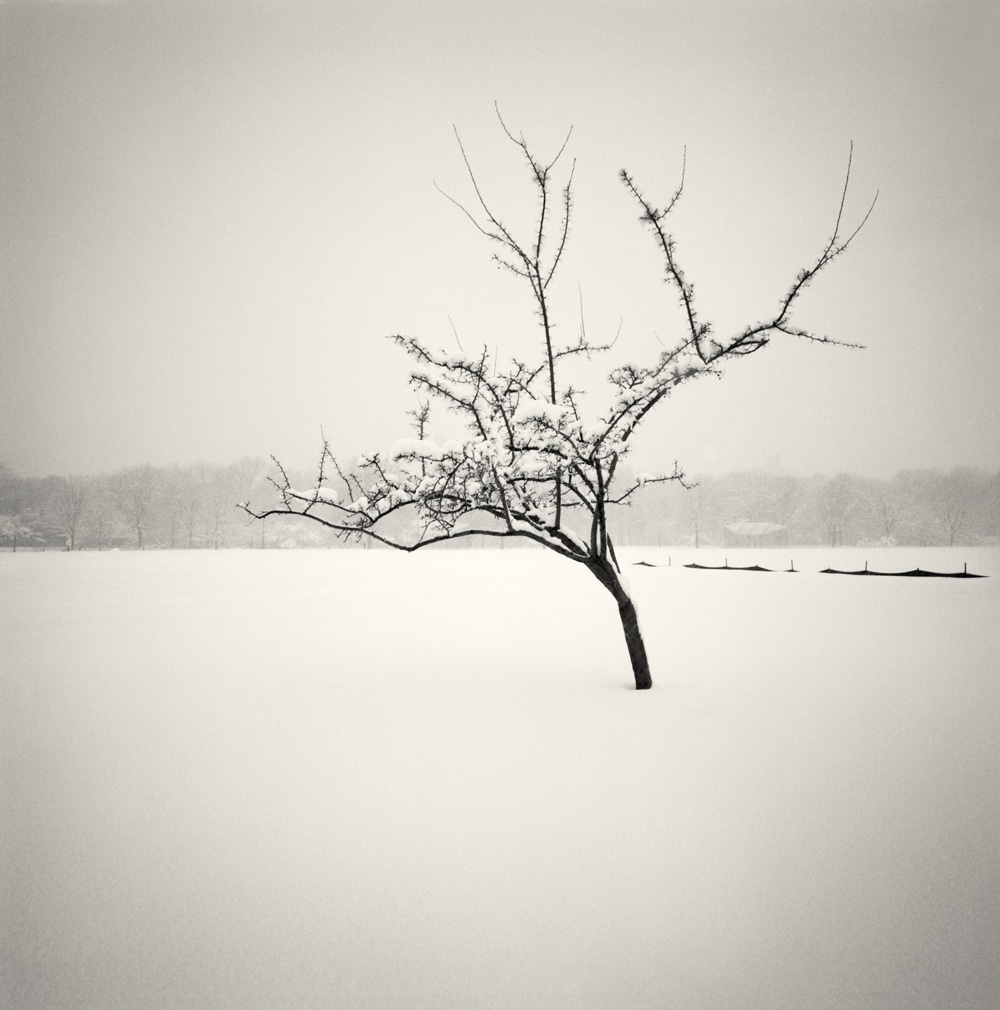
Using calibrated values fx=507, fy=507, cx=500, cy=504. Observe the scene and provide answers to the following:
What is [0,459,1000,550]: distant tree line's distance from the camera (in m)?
52.0

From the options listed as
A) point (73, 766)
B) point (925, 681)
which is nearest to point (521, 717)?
point (73, 766)

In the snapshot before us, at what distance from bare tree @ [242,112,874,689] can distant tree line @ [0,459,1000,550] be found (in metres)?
46.0

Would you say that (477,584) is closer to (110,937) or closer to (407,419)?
(407,419)

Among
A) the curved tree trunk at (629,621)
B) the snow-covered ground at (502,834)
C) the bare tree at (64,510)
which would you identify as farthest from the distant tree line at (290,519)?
the curved tree trunk at (629,621)

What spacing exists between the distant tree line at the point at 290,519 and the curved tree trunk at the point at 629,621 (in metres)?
47.0

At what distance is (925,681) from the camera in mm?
6270

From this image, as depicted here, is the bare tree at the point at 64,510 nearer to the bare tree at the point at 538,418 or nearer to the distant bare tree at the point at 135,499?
the distant bare tree at the point at 135,499

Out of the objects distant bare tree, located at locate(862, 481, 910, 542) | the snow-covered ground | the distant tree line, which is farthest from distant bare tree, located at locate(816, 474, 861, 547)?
the snow-covered ground

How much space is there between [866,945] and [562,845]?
1.44m

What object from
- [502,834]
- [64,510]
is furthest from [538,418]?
[64,510]

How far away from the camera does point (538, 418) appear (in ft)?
16.1

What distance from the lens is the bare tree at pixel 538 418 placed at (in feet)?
16.6

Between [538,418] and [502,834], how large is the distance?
3400mm

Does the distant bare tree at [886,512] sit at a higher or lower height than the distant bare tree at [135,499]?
lower
